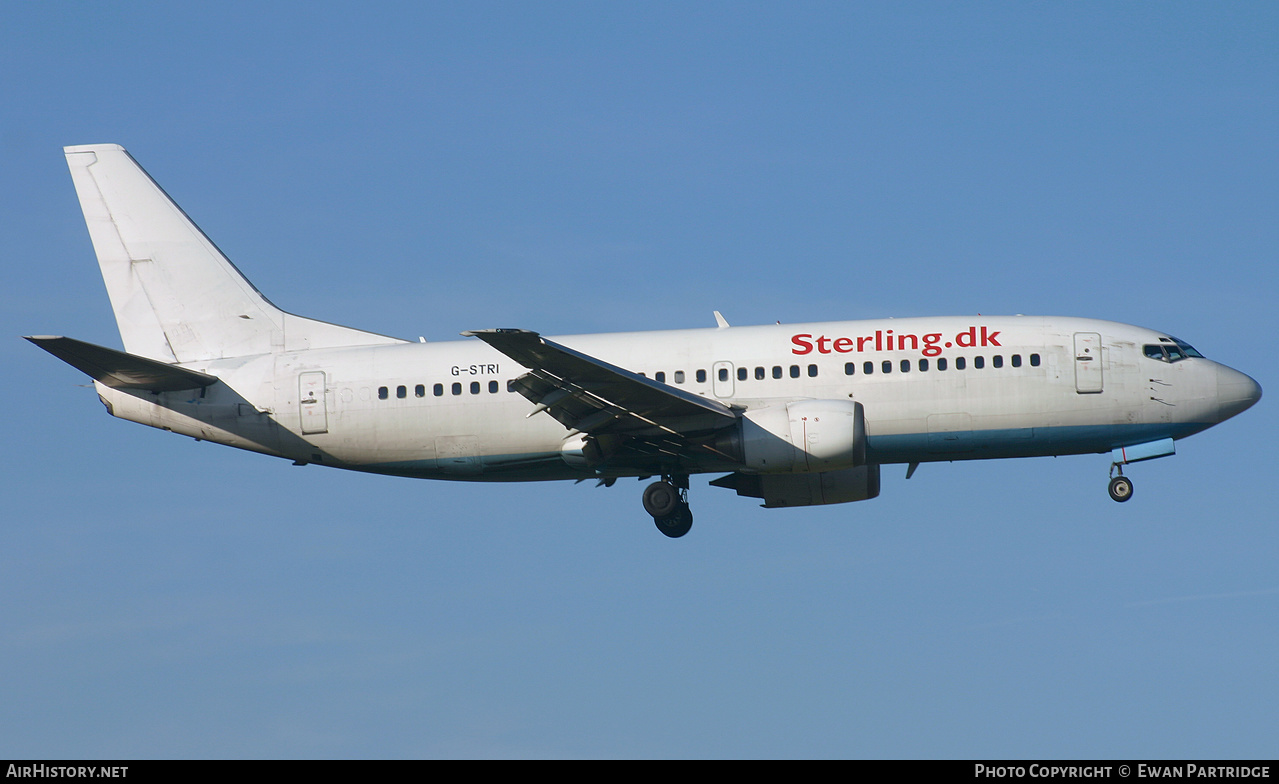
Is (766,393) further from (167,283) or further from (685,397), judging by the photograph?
(167,283)

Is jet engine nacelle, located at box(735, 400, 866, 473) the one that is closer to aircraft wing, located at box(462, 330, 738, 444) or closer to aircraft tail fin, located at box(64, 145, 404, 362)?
aircraft wing, located at box(462, 330, 738, 444)

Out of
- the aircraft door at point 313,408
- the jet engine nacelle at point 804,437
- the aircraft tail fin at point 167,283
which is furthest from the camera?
Result: the aircraft tail fin at point 167,283

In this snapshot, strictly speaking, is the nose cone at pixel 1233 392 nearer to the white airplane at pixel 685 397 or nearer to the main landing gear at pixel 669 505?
the white airplane at pixel 685 397

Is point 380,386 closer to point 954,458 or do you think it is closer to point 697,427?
point 697,427

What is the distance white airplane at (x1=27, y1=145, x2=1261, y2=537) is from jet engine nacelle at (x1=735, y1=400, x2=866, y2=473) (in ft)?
0.15

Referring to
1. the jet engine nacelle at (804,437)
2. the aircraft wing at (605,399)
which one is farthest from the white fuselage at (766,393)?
the aircraft wing at (605,399)

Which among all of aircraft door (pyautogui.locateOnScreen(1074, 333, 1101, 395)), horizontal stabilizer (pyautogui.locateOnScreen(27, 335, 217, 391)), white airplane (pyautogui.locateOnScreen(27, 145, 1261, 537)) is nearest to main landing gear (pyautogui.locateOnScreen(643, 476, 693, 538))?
white airplane (pyautogui.locateOnScreen(27, 145, 1261, 537))

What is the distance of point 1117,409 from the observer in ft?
115

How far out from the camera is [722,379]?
35500 millimetres

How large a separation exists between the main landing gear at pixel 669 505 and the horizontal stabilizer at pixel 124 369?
1222 centimetres

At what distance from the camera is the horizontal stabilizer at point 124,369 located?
34556 mm

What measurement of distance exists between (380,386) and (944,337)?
14.7m
